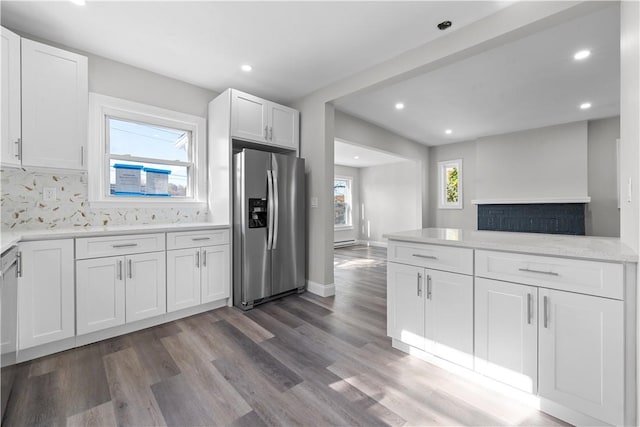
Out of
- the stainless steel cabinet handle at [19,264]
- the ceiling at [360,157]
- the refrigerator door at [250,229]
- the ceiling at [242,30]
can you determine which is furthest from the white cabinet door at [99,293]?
the ceiling at [360,157]

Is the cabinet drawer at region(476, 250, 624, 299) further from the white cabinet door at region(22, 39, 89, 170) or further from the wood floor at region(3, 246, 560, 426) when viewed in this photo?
the white cabinet door at region(22, 39, 89, 170)

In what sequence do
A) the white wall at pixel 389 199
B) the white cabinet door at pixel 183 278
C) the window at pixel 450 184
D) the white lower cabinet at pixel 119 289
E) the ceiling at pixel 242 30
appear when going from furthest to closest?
the white wall at pixel 389 199
the window at pixel 450 184
the white cabinet door at pixel 183 278
the white lower cabinet at pixel 119 289
the ceiling at pixel 242 30

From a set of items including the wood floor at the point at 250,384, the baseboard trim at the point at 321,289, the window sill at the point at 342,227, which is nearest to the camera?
the wood floor at the point at 250,384

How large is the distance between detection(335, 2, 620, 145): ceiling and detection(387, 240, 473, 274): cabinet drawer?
187cm

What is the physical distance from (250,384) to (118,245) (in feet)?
5.36

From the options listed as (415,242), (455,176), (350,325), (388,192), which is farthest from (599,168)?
(350,325)

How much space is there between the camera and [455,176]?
6590 mm

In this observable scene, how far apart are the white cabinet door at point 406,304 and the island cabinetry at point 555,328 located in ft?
1.25

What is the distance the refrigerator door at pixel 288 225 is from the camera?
3.26 m

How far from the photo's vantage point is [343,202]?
8.58m

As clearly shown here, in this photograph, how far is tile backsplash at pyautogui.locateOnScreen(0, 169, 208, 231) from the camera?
2.29m

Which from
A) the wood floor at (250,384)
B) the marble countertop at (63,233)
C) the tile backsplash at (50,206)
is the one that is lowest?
the wood floor at (250,384)

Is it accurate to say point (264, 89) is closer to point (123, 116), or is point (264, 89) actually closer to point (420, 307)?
point (123, 116)

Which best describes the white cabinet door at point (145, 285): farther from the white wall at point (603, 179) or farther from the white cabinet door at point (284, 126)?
the white wall at point (603, 179)
